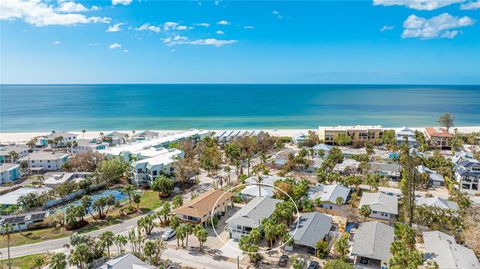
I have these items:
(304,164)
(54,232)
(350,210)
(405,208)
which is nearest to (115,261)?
(54,232)

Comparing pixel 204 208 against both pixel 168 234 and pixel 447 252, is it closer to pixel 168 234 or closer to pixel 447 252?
pixel 168 234

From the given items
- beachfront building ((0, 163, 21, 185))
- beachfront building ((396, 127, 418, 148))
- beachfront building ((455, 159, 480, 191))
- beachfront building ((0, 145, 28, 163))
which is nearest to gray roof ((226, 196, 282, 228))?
beachfront building ((455, 159, 480, 191))

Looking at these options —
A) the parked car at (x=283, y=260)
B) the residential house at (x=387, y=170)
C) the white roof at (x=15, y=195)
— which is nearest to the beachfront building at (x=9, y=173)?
the white roof at (x=15, y=195)

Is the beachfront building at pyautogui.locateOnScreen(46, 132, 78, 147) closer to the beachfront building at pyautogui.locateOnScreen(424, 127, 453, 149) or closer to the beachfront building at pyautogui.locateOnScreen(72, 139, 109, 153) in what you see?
the beachfront building at pyautogui.locateOnScreen(72, 139, 109, 153)

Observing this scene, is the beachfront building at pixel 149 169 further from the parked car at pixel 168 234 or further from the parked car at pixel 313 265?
the parked car at pixel 313 265

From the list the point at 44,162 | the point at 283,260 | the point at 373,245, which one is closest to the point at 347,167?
the point at 373,245

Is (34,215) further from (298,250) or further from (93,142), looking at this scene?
(93,142)
